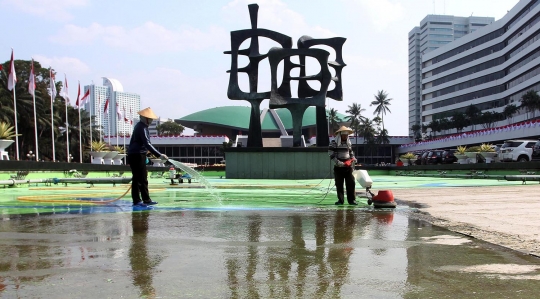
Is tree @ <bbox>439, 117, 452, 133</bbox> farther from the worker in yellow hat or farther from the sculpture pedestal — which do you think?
the worker in yellow hat

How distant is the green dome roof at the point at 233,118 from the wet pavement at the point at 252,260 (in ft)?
363

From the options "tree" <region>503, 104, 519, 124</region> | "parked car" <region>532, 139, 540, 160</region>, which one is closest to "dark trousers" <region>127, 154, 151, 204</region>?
"parked car" <region>532, 139, 540, 160</region>

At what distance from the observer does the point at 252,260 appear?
13.1 feet

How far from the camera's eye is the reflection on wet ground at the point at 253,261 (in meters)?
3.06

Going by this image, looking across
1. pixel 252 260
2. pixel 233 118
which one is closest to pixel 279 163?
pixel 252 260

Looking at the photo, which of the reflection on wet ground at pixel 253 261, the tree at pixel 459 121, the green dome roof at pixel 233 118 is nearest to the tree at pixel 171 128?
the green dome roof at pixel 233 118

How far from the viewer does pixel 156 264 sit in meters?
3.78

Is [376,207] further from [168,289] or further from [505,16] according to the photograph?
[505,16]

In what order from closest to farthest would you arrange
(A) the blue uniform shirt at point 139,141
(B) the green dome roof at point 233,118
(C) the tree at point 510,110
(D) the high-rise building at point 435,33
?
(A) the blue uniform shirt at point 139,141 < (C) the tree at point 510,110 < (B) the green dome roof at point 233,118 < (D) the high-rise building at point 435,33

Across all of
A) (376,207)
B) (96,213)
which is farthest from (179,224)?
(376,207)

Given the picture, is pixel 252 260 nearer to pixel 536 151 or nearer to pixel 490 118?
pixel 536 151

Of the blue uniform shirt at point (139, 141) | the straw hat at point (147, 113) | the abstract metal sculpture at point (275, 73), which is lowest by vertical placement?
the blue uniform shirt at point (139, 141)

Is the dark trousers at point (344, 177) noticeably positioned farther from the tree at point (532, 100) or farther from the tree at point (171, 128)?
the tree at point (171, 128)

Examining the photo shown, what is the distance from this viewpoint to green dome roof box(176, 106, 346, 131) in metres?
119
